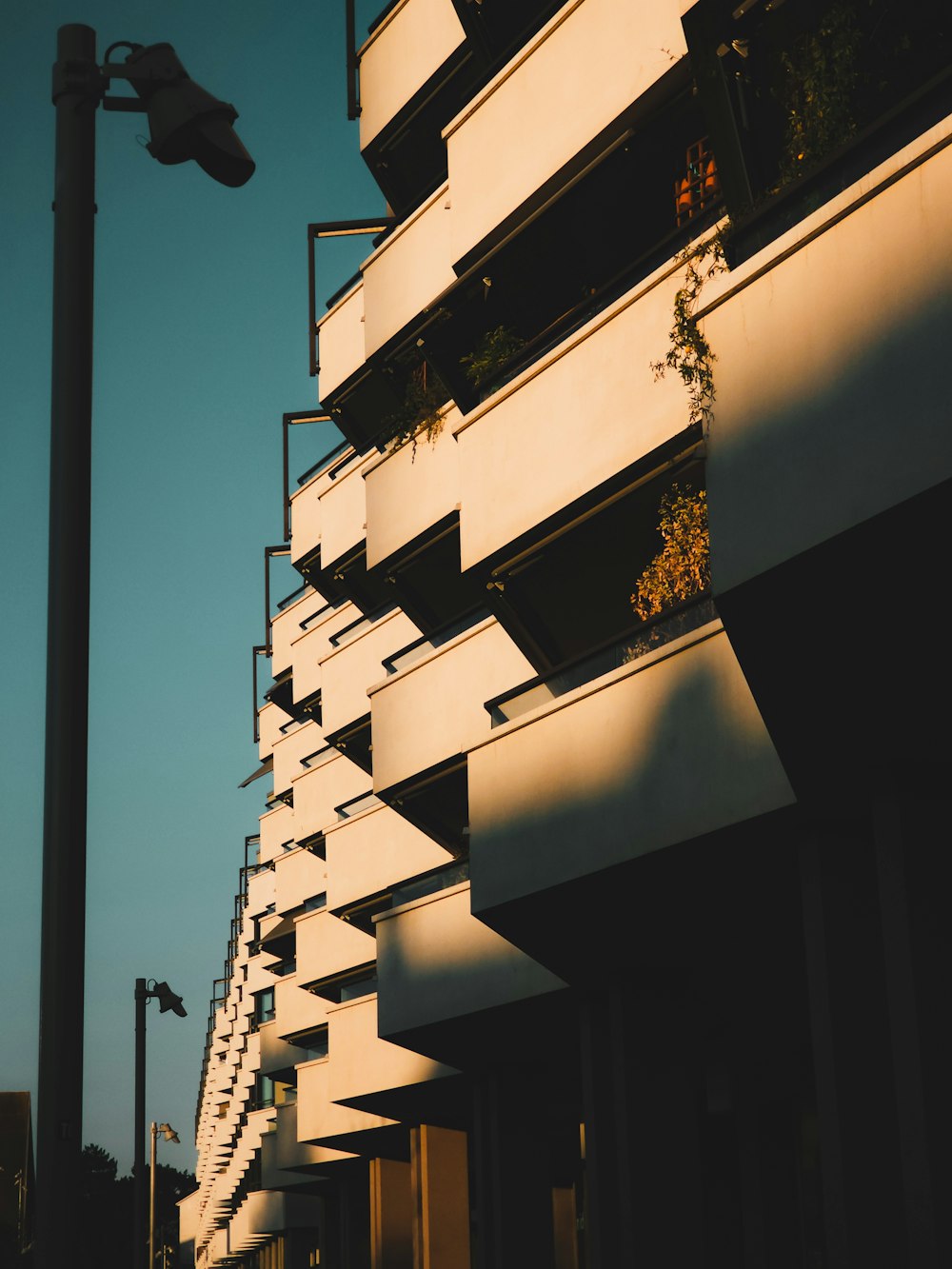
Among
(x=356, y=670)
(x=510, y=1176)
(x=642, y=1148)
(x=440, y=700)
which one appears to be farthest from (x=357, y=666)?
(x=642, y=1148)

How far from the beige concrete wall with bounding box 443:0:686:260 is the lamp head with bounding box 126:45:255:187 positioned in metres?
8.48

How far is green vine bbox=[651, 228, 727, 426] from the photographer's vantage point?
28.5ft

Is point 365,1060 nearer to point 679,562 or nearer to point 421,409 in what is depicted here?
point 421,409

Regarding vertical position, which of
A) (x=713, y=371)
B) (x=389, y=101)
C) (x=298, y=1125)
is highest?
(x=389, y=101)

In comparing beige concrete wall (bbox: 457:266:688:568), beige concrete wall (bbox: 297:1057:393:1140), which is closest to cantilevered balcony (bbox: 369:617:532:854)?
beige concrete wall (bbox: 457:266:688:568)

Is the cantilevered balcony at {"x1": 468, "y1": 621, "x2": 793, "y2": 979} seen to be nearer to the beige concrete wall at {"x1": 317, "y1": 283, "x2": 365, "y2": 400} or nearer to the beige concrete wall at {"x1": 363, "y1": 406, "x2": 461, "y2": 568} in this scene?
the beige concrete wall at {"x1": 363, "y1": 406, "x2": 461, "y2": 568}

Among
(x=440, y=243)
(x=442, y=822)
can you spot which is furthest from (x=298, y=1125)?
(x=440, y=243)

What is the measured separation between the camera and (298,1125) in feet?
94.7

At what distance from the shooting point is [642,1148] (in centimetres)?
1512

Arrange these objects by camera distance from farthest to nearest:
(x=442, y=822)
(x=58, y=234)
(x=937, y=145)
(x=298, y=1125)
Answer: (x=298, y=1125) < (x=442, y=822) < (x=937, y=145) < (x=58, y=234)

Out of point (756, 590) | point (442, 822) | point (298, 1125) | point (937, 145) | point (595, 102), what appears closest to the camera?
point (937, 145)

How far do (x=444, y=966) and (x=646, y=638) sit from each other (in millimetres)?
7315

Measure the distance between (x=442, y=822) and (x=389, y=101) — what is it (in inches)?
378

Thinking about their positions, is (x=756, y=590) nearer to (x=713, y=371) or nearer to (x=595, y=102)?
(x=713, y=371)
